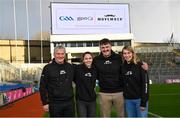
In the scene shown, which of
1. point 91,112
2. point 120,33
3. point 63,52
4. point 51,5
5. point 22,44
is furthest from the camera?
point 22,44

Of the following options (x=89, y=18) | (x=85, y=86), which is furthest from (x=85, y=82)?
(x=89, y=18)

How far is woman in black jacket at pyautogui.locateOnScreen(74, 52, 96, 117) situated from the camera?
27.3 ft

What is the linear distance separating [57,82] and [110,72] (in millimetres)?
1088

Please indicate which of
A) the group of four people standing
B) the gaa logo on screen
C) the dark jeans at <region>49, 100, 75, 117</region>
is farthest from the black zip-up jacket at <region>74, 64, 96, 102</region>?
the gaa logo on screen

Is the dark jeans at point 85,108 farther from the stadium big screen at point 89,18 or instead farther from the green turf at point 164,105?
the stadium big screen at point 89,18

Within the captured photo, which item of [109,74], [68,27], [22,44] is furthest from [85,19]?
[109,74]

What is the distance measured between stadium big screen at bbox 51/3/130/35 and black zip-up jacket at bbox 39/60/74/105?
71334 mm

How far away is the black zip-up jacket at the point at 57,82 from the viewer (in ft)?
26.2

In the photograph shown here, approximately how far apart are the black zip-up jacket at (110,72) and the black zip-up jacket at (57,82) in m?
0.68

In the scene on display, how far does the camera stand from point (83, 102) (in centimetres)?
839

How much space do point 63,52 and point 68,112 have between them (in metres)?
1.07

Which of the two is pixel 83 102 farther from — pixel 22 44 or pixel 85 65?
pixel 22 44

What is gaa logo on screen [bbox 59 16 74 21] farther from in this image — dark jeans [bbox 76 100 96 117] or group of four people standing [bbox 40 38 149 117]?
dark jeans [bbox 76 100 96 117]

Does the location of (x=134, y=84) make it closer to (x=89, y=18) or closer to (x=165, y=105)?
(x=165, y=105)
